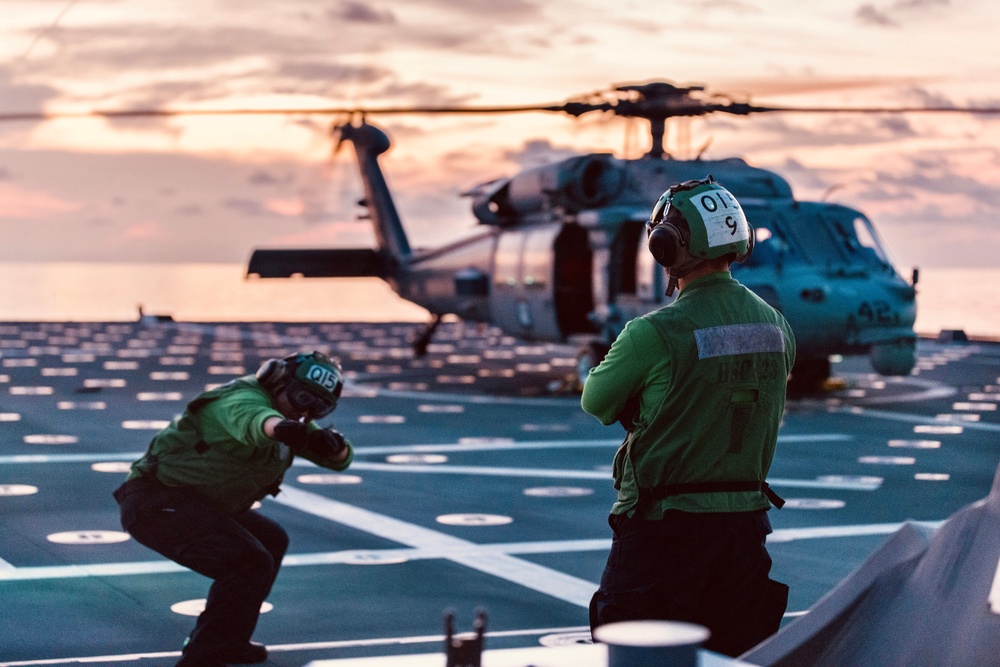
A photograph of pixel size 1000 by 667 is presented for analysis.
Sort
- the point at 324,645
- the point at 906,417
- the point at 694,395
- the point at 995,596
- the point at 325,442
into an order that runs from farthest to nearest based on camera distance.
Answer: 1. the point at 906,417
2. the point at 324,645
3. the point at 325,442
4. the point at 694,395
5. the point at 995,596

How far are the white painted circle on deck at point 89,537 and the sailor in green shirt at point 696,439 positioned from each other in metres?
5.86

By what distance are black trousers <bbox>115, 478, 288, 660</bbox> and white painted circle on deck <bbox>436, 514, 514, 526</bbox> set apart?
4.02 meters

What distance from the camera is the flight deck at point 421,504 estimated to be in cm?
752

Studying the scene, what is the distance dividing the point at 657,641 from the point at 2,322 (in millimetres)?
41227

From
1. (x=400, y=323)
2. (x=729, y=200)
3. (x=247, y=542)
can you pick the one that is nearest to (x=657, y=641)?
(x=729, y=200)

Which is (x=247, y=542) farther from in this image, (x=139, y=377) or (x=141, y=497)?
(x=139, y=377)

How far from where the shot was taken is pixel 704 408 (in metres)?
4.51

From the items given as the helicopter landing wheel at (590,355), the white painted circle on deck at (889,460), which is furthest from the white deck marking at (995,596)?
the helicopter landing wheel at (590,355)

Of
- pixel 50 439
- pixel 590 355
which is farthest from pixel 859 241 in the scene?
pixel 50 439

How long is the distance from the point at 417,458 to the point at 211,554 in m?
7.87

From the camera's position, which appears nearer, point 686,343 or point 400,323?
point 686,343

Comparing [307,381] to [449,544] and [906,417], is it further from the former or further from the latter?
[906,417]

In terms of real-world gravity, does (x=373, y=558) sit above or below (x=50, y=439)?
below

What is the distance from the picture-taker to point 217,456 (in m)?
A: 6.54
